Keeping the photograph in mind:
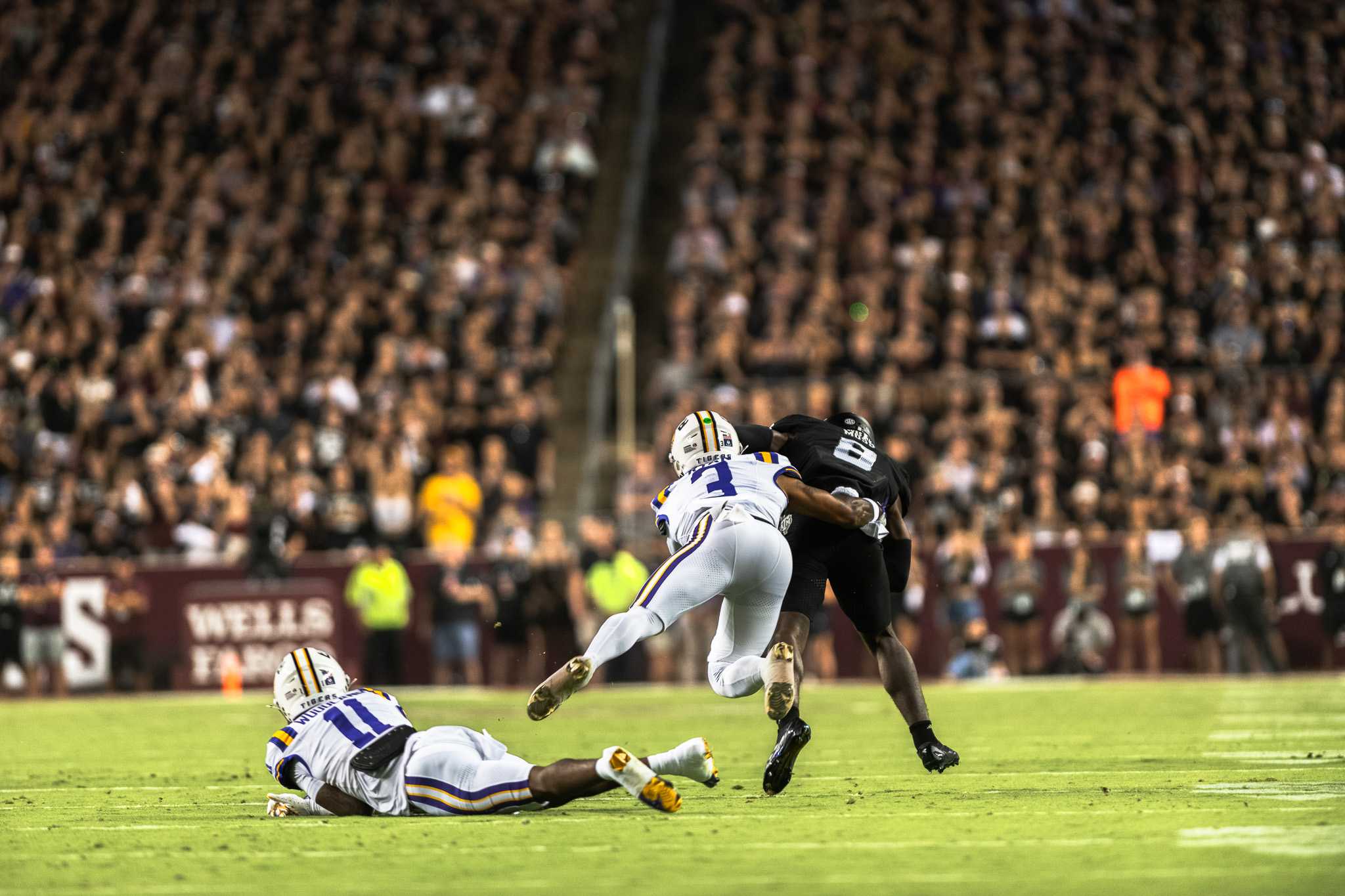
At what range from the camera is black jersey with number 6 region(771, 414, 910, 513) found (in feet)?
28.4

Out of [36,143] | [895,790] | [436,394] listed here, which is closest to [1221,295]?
[436,394]

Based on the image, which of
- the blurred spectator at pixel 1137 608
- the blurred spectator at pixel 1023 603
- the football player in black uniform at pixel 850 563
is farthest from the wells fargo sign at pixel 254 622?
the football player in black uniform at pixel 850 563

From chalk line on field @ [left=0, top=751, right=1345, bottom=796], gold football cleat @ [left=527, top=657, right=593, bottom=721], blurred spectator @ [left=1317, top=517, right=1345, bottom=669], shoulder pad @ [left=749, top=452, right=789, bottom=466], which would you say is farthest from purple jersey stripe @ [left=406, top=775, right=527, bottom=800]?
blurred spectator @ [left=1317, top=517, right=1345, bottom=669]

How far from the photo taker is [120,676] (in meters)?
19.8

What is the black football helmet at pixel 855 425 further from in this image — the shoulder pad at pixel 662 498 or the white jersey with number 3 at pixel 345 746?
the white jersey with number 3 at pixel 345 746

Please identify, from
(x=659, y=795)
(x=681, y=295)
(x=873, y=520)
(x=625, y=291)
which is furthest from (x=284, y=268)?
(x=659, y=795)

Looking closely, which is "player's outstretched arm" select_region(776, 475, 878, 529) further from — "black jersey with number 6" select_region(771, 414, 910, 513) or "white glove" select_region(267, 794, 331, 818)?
"white glove" select_region(267, 794, 331, 818)

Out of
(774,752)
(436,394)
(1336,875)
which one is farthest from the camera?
(436,394)

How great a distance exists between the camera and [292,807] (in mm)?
7703

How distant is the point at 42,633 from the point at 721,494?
13320mm

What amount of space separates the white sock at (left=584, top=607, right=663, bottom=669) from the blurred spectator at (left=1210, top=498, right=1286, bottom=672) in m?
11.7

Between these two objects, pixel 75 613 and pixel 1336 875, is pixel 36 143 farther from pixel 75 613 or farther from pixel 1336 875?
pixel 1336 875

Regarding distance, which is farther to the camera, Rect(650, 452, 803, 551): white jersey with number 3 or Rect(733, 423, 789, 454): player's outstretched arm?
→ Rect(733, 423, 789, 454): player's outstretched arm

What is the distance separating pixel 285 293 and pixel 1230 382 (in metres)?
10.3
